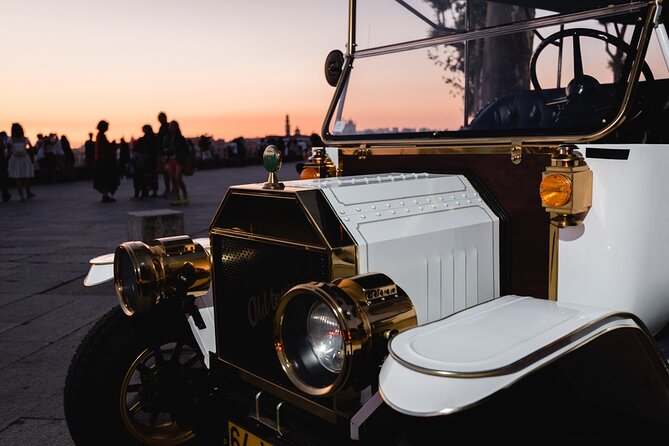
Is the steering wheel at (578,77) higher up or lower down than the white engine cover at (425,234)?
higher up

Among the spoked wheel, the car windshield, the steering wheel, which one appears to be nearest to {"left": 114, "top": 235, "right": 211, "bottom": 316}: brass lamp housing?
the spoked wheel

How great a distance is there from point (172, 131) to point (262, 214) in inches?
415

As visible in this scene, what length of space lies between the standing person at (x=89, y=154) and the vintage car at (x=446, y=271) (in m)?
19.3

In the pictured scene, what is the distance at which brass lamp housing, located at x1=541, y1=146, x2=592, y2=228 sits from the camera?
193 centimetres

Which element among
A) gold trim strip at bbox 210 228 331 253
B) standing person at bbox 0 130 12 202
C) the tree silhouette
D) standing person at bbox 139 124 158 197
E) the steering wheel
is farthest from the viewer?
standing person at bbox 0 130 12 202

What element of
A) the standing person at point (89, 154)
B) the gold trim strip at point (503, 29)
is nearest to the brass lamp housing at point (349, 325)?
the gold trim strip at point (503, 29)

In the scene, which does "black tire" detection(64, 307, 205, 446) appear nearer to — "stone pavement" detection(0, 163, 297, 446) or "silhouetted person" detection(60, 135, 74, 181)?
"stone pavement" detection(0, 163, 297, 446)

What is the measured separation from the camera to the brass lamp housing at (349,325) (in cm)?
161

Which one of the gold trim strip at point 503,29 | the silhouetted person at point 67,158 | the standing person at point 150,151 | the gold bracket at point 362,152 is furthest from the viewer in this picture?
the silhouetted person at point 67,158

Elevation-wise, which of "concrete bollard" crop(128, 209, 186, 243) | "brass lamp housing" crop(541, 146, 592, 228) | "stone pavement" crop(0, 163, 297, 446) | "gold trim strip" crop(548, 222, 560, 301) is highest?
"brass lamp housing" crop(541, 146, 592, 228)

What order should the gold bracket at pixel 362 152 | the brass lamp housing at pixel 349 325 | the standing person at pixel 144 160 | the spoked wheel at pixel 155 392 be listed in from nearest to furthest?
the brass lamp housing at pixel 349 325, the spoked wheel at pixel 155 392, the gold bracket at pixel 362 152, the standing person at pixel 144 160

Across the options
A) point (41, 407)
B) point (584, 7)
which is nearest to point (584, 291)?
point (584, 7)

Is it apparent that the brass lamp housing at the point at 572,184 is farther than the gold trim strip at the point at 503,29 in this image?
No

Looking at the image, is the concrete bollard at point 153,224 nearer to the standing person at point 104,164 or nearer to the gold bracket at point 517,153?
the gold bracket at point 517,153
